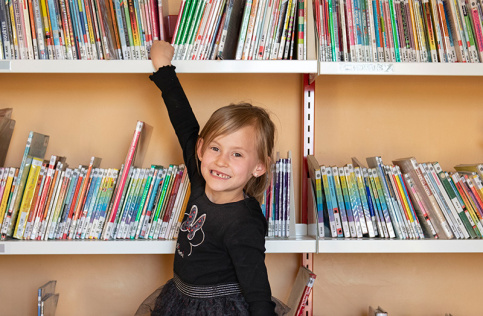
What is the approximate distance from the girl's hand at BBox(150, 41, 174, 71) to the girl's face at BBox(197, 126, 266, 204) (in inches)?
10.0

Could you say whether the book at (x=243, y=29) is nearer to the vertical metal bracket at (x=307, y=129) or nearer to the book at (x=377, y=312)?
the vertical metal bracket at (x=307, y=129)

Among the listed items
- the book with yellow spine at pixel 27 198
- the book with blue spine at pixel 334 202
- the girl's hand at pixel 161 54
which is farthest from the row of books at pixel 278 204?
the book with yellow spine at pixel 27 198

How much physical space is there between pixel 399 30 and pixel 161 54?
2.21ft

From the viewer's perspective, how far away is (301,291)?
1628 mm

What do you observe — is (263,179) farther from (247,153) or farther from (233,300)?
(233,300)

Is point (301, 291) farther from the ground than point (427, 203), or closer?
closer

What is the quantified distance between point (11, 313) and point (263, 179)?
3.28ft

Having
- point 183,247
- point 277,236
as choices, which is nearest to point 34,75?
point 183,247

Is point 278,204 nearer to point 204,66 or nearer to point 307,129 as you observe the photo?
point 307,129

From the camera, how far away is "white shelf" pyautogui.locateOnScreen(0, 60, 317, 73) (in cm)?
147

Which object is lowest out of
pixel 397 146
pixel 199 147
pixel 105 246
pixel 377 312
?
pixel 377 312

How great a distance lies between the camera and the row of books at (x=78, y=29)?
1.51m

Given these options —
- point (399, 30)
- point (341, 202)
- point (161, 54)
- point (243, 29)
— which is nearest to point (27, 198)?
point (161, 54)

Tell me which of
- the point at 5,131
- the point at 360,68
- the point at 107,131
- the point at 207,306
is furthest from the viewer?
the point at 107,131
